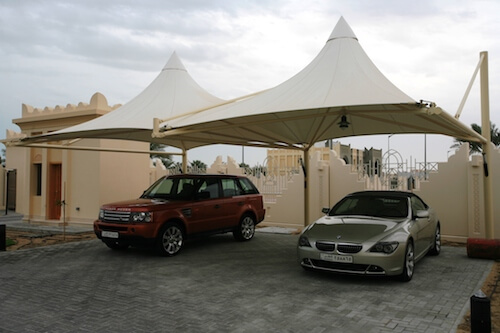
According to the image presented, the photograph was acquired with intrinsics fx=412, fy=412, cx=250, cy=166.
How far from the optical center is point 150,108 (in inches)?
435

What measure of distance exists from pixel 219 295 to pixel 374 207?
140 inches

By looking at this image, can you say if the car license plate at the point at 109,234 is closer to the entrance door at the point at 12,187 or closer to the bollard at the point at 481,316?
the bollard at the point at 481,316

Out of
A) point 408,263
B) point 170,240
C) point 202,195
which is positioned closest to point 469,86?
point 408,263

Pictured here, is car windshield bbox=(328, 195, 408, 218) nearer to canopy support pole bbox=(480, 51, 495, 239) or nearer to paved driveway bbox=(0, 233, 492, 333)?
paved driveway bbox=(0, 233, 492, 333)

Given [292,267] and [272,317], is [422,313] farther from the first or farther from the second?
[292,267]

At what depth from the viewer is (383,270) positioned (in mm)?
6355

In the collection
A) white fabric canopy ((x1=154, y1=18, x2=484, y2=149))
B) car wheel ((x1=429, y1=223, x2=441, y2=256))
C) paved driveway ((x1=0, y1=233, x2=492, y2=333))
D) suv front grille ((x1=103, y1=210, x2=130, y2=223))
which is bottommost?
paved driveway ((x1=0, y1=233, x2=492, y2=333))

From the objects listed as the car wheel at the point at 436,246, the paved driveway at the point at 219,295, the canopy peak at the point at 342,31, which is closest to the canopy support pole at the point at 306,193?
the paved driveway at the point at 219,295

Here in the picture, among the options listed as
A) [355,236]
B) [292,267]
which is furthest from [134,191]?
[355,236]

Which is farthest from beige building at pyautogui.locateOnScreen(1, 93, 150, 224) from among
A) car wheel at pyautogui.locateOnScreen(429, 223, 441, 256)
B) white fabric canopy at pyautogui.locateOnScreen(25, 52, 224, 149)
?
car wheel at pyautogui.locateOnScreen(429, 223, 441, 256)

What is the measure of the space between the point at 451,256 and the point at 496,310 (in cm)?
389

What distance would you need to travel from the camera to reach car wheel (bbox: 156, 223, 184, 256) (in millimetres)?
8805

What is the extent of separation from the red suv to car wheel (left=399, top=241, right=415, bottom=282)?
15.5ft

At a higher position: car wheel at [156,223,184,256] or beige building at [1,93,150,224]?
beige building at [1,93,150,224]
